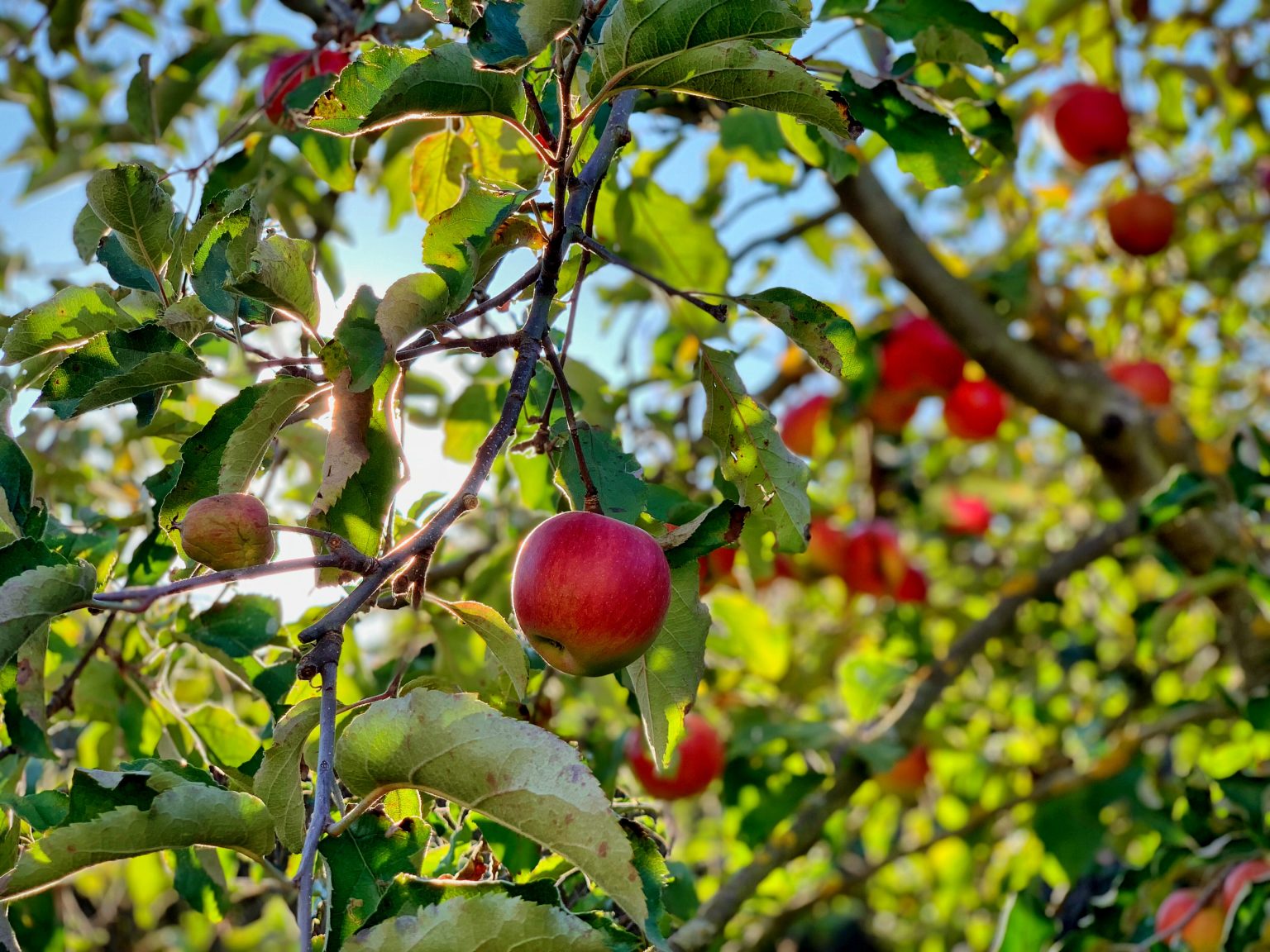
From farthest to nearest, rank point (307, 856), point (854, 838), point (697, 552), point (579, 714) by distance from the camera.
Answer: point (854, 838) → point (579, 714) → point (697, 552) → point (307, 856)

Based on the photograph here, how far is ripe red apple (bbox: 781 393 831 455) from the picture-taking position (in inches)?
116

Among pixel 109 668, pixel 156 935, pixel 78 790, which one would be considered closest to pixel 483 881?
pixel 78 790

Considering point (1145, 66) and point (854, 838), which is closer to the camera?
point (1145, 66)

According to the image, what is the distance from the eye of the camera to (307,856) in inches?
25.2

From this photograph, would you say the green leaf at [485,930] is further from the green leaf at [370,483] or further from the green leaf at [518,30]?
the green leaf at [518,30]

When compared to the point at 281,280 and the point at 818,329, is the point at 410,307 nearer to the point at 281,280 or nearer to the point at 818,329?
the point at 281,280

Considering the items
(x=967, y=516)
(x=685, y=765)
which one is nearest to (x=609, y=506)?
(x=685, y=765)

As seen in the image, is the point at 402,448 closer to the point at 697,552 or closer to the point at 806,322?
the point at 697,552

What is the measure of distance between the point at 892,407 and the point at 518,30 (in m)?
2.15

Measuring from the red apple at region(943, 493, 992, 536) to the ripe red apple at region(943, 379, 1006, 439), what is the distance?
437 millimetres

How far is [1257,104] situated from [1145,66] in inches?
12.2

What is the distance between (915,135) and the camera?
122cm

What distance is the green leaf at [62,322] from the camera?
2.88 feet

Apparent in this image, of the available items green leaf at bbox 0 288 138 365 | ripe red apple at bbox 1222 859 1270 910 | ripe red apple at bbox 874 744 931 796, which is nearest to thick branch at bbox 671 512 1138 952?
ripe red apple at bbox 1222 859 1270 910
